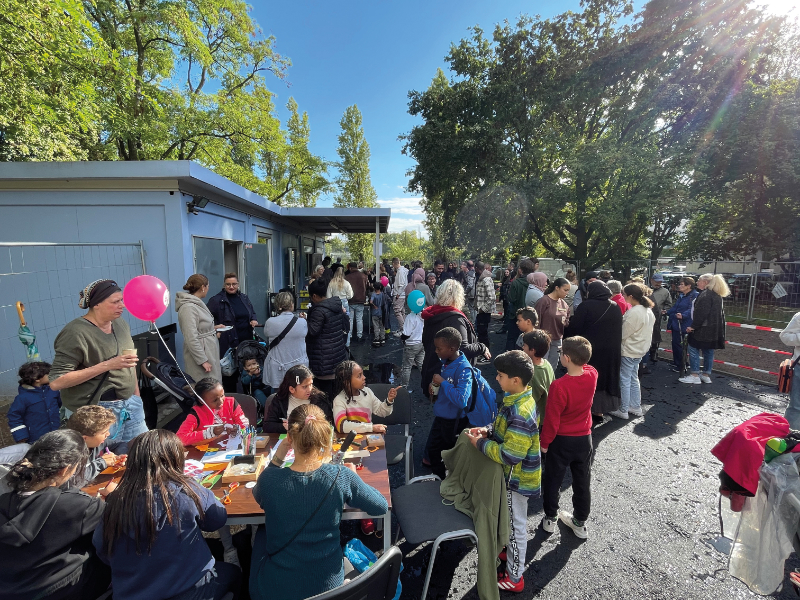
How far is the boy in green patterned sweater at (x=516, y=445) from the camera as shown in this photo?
229 cm

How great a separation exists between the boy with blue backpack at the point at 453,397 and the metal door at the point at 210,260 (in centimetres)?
482

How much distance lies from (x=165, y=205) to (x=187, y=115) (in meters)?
7.44

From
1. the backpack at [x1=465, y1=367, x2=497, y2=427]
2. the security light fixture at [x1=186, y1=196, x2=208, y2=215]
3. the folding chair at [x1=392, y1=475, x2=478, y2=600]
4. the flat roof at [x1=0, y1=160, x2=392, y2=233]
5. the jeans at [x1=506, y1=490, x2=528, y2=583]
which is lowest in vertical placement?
the jeans at [x1=506, y1=490, x2=528, y2=583]

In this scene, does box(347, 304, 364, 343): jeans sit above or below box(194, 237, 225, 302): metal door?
below

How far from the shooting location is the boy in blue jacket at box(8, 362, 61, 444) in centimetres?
325

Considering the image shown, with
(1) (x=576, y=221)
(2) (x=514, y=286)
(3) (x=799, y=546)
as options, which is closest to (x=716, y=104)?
(1) (x=576, y=221)

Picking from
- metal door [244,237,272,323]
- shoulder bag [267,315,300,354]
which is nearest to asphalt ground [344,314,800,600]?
shoulder bag [267,315,300,354]

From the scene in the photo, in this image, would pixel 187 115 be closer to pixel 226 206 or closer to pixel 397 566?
pixel 226 206

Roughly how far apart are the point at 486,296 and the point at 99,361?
21.3ft

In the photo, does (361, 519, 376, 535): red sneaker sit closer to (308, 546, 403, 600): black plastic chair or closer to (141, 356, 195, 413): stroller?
(308, 546, 403, 600): black plastic chair

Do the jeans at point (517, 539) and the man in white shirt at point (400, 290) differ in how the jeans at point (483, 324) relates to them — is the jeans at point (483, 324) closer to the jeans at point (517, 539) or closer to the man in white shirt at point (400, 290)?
the man in white shirt at point (400, 290)

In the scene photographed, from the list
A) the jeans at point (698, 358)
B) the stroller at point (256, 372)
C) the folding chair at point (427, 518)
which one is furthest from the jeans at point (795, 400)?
the stroller at point (256, 372)

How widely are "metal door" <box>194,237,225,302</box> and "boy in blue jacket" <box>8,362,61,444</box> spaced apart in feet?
9.69

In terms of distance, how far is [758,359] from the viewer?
8.02m
